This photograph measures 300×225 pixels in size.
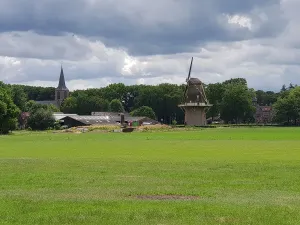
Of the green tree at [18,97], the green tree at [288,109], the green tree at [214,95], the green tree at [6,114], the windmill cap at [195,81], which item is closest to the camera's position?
the green tree at [6,114]

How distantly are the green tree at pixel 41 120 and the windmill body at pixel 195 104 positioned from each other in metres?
36.1

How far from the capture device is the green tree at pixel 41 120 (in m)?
148

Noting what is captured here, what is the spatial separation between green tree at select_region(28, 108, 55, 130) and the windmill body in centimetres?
3610

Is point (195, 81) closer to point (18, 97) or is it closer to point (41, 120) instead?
point (41, 120)

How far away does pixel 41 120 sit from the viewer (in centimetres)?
14812

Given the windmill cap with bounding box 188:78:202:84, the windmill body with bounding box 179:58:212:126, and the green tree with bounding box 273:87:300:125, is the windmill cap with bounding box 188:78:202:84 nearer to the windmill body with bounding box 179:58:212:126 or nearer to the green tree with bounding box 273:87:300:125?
the windmill body with bounding box 179:58:212:126

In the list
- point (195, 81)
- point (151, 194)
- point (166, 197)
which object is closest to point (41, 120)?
point (195, 81)

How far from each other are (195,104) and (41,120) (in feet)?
135

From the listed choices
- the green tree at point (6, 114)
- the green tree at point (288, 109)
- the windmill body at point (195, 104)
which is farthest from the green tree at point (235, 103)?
the green tree at point (6, 114)

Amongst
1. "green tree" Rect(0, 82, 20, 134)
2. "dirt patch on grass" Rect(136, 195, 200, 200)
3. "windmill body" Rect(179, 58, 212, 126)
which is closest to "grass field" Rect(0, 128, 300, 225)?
"dirt patch on grass" Rect(136, 195, 200, 200)

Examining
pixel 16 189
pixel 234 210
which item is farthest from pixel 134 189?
pixel 234 210

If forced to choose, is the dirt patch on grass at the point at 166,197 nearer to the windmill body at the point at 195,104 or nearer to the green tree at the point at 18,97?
the windmill body at the point at 195,104

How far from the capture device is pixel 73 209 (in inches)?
631

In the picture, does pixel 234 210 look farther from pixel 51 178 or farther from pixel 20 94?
pixel 20 94
